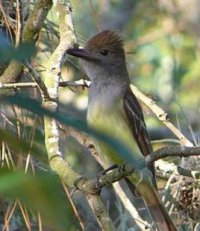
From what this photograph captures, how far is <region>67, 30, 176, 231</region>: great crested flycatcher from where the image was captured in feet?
11.5

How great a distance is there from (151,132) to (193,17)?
11.3 ft

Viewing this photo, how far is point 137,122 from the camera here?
3793 millimetres

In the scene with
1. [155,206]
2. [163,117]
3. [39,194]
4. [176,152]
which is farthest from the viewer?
[155,206]

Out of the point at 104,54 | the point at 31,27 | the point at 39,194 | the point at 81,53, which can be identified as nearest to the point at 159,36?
Result: the point at 104,54

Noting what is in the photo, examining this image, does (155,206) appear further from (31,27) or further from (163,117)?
(31,27)

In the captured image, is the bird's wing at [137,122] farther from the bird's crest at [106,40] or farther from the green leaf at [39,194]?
the green leaf at [39,194]

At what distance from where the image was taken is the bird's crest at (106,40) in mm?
3812

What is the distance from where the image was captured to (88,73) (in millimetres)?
3783

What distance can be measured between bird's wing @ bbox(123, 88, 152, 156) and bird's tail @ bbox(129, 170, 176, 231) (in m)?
0.18

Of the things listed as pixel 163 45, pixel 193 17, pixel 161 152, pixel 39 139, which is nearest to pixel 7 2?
pixel 161 152

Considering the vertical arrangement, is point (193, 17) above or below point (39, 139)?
below

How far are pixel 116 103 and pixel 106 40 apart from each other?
0.42 meters

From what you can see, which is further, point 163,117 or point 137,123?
point 137,123

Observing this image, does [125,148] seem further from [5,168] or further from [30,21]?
[30,21]
